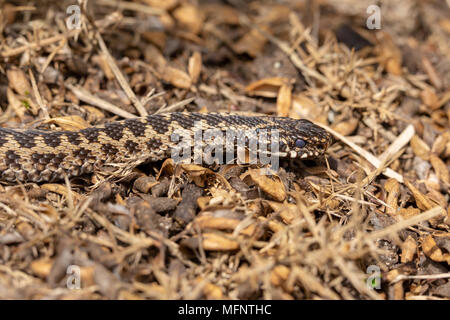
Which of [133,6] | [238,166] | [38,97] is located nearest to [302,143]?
[238,166]

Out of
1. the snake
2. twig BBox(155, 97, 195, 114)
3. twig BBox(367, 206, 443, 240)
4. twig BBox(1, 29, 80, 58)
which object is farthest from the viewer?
twig BBox(155, 97, 195, 114)

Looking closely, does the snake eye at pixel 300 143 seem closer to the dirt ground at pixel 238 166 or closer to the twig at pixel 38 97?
the dirt ground at pixel 238 166

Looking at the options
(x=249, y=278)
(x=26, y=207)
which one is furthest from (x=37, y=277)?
(x=249, y=278)

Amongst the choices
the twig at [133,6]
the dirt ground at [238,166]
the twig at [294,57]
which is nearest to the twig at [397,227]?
the dirt ground at [238,166]

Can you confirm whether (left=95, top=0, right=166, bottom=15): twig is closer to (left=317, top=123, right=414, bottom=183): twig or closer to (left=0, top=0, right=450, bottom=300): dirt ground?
(left=0, top=0, right=450, bottom=300): dirt ground

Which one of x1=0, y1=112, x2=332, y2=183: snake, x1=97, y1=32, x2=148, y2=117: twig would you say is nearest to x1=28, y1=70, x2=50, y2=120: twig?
x1=0, y1=112, x2=332, y2=183: snake
